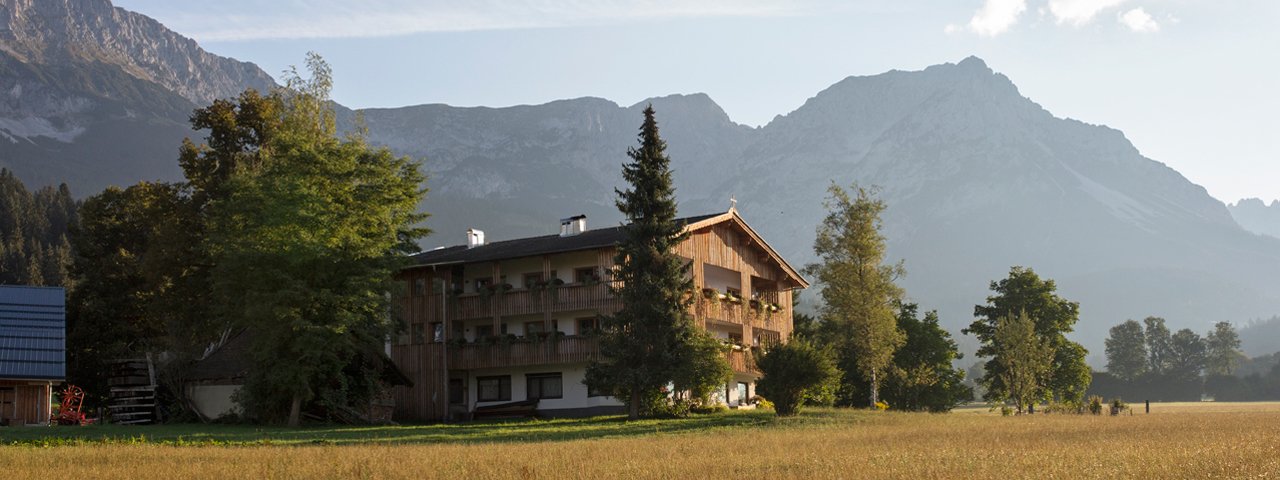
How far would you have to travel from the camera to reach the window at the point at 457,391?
173ft

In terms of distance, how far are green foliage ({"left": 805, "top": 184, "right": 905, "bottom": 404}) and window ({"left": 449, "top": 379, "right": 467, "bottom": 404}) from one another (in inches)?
685

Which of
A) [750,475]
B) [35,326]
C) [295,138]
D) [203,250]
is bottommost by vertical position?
[750,475]

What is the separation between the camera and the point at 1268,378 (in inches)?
5723

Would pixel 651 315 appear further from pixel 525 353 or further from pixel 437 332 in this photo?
pixel 437 332

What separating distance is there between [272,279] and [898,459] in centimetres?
2946

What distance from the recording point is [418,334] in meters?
52.8

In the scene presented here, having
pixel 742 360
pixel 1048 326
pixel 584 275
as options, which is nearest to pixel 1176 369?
pixel 1048 326

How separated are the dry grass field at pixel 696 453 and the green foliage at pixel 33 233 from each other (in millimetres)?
68578

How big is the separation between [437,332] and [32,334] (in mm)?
16117

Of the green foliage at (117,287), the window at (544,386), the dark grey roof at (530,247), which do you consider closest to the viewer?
the dark grey roof at (530,247)

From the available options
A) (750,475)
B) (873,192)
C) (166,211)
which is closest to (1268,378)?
(873,192)

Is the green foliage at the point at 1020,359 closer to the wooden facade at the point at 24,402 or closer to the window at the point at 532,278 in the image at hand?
the window at the point at 532,278

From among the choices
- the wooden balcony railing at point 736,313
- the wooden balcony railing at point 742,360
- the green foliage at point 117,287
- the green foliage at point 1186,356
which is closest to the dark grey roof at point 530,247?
the wooden balcony railing at point 736,313

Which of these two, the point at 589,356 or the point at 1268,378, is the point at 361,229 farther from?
the point at 1268,378
